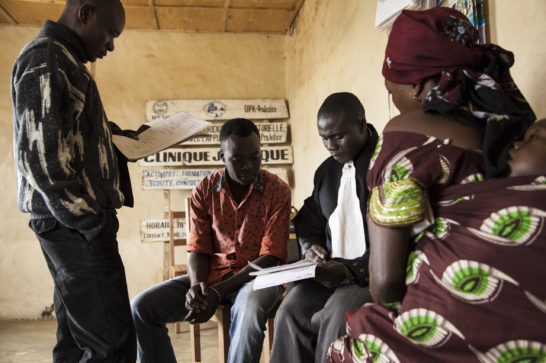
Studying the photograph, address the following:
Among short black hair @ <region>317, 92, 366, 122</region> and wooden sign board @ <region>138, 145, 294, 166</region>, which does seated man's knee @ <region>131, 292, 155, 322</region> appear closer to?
short black hair @ <region>317, 92, 366, 122</region>

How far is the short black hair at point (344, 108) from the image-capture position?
2.04 m

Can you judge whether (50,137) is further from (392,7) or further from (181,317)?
(392,7)

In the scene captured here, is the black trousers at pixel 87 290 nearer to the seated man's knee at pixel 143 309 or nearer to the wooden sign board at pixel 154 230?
the seated man's knee at pixel 143 309

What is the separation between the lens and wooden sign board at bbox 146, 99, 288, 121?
5.19 metres

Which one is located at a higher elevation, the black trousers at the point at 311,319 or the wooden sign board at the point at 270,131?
the wooden sign board at the point at 270,131

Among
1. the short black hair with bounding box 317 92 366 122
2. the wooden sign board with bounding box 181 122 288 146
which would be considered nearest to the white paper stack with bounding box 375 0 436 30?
the short black hair with bounding box 317 92 366 122

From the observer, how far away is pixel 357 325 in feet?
3.64

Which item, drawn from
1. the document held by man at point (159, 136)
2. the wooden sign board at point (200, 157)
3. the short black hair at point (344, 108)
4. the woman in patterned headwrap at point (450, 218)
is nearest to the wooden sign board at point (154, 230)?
the wooden sign board at point (200, 157)

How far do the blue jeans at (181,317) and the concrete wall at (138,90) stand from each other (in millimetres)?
2973

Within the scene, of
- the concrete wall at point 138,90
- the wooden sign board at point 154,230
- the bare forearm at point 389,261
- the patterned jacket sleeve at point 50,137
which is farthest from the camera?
the wooden sign board at point 154,230

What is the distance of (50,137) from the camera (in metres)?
1.40

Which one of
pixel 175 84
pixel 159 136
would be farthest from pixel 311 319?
pixel 175 84

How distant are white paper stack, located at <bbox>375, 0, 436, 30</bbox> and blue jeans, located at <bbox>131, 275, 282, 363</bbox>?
141 cm

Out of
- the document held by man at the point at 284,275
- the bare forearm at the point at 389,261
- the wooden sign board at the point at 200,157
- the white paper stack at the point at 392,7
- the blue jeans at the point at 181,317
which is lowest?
the blue jeans at the point at 181,317
